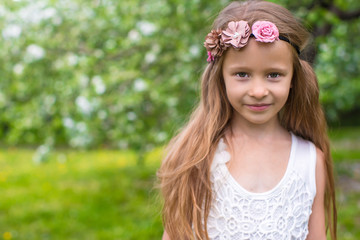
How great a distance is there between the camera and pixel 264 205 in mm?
1875

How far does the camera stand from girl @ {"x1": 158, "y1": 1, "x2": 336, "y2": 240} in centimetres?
177

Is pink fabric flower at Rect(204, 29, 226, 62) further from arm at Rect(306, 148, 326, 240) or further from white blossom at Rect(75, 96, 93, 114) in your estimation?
white blossom at Rect(75, 96, 93, 114)

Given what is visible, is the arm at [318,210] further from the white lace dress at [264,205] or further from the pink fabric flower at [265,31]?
the pink fabric flower at [265,31]

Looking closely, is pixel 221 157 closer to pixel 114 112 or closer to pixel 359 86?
pixel 114 112

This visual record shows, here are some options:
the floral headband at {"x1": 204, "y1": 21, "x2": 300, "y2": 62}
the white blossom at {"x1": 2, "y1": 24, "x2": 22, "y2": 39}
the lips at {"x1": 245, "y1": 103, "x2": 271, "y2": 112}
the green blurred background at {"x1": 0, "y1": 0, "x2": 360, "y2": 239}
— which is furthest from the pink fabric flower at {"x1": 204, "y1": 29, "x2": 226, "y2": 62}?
the white blossom at {"x1": 2, "y1": 24, "x2": 22, "y2": 39}

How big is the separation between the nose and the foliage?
1898 mm

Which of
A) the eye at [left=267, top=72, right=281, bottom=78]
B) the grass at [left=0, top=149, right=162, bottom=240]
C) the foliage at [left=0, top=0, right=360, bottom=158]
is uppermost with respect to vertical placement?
the foliage at [left=0, top=0, right=360, bottom=158]

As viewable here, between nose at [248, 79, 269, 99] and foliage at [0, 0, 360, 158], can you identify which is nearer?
nose at [248, 79, 269, 99]

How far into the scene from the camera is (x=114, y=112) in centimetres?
378

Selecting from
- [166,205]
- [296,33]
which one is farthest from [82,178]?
[296,33]

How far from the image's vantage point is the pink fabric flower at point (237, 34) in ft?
5.68

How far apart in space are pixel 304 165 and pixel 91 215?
10.6 feet

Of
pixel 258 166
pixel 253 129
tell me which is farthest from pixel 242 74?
Answer: pixel 258 166

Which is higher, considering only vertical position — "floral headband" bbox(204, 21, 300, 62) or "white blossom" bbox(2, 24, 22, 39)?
"white blossom" bbox(2, 24, 22, 39)
